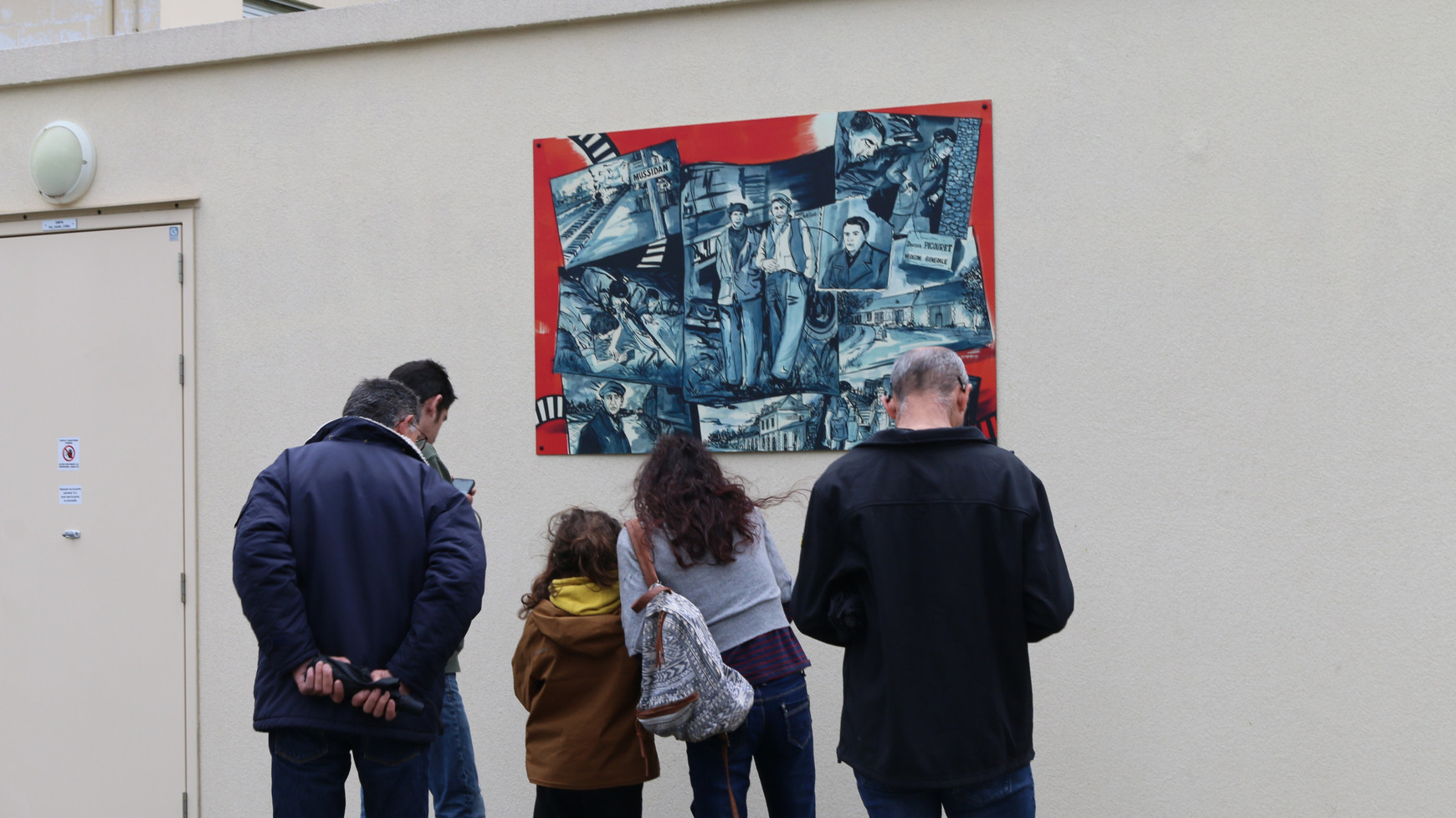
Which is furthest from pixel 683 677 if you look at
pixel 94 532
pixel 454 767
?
pixel 94 532

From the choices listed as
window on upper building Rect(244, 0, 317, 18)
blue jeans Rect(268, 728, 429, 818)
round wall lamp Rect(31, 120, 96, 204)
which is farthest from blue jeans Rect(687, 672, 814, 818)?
window on upper building Rect(244, 0, 317, 18)

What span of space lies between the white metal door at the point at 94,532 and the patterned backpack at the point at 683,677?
2700mm

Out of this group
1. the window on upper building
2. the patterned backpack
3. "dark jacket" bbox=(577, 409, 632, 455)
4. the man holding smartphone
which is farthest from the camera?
the window on upper building

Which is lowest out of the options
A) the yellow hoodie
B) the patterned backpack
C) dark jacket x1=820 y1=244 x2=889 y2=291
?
the patterned backpack

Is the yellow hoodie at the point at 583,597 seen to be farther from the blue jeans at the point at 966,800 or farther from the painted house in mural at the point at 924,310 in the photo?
the painted house in mural at the point at 924,310

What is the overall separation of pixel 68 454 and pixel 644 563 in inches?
124

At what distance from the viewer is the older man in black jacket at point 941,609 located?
2670 mm

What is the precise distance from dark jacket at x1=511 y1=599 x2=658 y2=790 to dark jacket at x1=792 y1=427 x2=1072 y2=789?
0.81 m

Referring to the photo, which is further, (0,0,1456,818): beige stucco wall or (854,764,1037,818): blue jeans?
(0,0,1456,818): beige stucco wall

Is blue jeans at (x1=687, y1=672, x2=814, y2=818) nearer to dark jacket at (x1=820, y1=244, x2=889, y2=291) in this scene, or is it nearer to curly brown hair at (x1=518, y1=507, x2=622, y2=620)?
curly brown hair at (x1=518, y1=507, x2=622, y2=620)

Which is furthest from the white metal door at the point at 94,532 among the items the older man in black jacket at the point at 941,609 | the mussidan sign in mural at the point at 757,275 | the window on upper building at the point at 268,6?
the window on upper building at the point at 268,6

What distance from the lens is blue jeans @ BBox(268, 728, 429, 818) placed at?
116 inches

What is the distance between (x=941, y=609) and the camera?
105 inches

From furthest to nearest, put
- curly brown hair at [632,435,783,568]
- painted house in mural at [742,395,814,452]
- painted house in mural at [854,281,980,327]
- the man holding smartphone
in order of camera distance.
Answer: painted house in mural at [742,395,814,452] < painted house in mural at [854,281,980,327] < the man holding smartphone < curly brown hair at [632,435,783,568]
